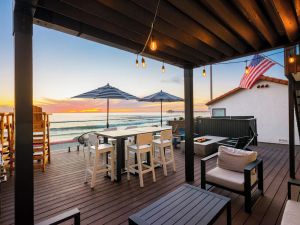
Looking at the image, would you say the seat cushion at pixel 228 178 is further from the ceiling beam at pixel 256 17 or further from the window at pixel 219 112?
the window at pixel 219 112

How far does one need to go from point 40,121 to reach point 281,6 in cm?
560

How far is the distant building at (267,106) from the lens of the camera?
25.6 feet

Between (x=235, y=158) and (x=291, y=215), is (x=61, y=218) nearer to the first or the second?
(x=291, y=215)

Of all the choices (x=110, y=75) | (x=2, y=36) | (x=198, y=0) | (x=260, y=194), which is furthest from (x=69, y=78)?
(x=260, y=194)

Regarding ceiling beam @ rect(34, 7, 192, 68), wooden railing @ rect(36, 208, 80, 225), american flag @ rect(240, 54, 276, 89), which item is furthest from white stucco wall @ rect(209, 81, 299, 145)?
wooden railing @ rect(36, 208, 80, 225)

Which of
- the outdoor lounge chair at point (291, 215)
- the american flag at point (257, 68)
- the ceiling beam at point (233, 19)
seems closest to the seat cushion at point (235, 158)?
the outdoor lounge chair at point (291, 215)

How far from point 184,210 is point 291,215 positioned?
46.2 inches

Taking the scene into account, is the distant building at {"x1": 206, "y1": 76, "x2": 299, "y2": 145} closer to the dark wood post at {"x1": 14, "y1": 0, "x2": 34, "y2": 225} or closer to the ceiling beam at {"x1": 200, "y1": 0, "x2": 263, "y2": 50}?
the ceiling beam at {"x1": 200, "y1": 0, "x2": 263, "y2": 50}

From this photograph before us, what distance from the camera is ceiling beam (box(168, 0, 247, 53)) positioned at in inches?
73.1

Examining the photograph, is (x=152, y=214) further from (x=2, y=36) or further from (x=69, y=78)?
(x=69, y=78)

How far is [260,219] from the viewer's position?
7.98ft

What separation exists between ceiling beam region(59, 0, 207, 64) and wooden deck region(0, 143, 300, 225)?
2.81 m

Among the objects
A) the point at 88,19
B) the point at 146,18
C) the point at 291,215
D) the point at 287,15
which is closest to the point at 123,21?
the point at 146,18

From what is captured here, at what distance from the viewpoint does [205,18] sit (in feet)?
6.94
